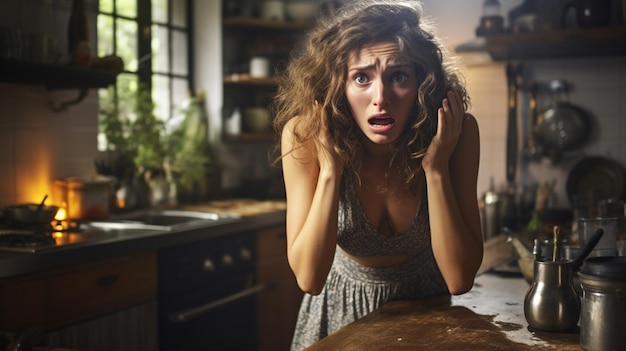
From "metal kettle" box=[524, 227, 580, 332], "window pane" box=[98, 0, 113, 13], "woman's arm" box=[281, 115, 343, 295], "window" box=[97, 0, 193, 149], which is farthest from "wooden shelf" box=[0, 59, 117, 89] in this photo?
"metal kettle" box=[524, 227, 580, 332]

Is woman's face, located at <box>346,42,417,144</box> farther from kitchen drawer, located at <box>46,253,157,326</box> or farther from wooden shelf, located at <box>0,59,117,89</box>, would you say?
wooden shelf, located at <box>0,59,117,89</box>

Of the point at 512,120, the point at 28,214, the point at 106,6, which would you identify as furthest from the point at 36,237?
the point at 512,120

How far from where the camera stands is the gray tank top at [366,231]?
182 cm

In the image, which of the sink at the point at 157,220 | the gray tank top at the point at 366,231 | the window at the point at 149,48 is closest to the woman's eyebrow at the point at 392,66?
the gray tank top at the point at 366,231

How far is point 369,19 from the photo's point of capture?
170 centimetres

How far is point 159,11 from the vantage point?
13.3ft

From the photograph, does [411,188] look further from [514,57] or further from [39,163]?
[514,57]

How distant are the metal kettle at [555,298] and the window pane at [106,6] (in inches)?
105

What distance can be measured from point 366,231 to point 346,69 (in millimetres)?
390

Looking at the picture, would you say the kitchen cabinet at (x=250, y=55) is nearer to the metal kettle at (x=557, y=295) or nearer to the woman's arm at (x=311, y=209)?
the woman's arm at (x=311, y=209)

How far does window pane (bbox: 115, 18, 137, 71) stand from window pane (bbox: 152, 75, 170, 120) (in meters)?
0.24

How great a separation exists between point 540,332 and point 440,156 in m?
0.43

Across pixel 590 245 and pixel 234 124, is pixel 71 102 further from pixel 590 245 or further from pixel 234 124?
pixel 590 245

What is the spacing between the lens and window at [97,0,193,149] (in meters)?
3.61
